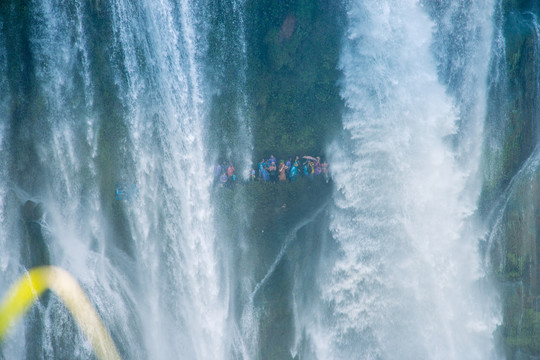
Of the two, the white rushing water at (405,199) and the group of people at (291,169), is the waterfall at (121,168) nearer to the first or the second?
the group of people at (291,169)

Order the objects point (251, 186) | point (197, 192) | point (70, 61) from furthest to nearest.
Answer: point (251, 186)
point (197, 192)
point (70, 61)

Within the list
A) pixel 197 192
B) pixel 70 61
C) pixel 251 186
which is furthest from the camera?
pixel 251 186

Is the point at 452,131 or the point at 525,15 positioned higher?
the point at 525,15

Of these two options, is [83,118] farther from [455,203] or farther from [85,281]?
[455,203]

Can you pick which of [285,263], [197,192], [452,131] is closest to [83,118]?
[197,192]

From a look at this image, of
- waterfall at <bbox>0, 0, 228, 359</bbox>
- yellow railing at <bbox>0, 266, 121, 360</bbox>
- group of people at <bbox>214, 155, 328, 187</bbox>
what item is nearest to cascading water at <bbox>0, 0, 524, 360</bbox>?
waterfall at <bbox>0, 0, 228, 359</bbox>

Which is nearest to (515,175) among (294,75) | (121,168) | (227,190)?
(294,75)

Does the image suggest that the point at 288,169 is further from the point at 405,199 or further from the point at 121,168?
the point at 121,168

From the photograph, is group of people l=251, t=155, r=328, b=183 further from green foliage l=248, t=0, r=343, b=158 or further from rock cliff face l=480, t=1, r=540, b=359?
rock cliff face l=480, t=1, r=540, b=359
